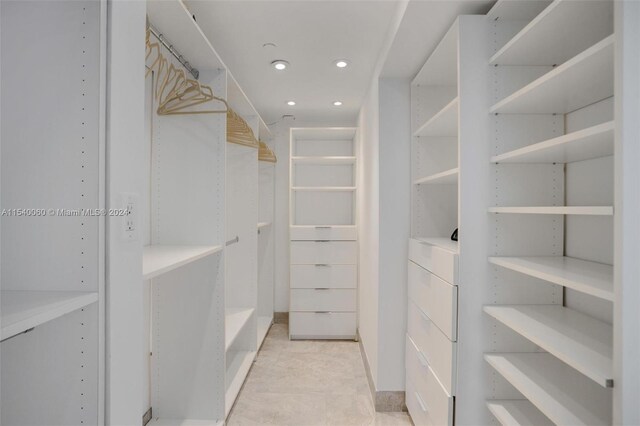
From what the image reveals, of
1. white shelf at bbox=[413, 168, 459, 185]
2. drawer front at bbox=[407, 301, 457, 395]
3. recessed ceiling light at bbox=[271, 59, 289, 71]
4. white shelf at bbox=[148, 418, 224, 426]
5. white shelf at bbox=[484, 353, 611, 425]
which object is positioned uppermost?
recessed ceiling light at bbox=[271, 59, 289, 71]

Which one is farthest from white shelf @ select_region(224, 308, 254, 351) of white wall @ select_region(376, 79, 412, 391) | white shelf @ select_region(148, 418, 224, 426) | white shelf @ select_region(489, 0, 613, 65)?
white shelf @ select_region(489, 0, 613, 65)

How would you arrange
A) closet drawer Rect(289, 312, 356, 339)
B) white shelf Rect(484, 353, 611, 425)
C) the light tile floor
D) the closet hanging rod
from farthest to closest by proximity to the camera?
1. closet drawer Rect(289, 312, 356, 339)
2. the light tile floor
3. the closet hanging rod
4. white shelf Rect(484, 353, 611, 425)

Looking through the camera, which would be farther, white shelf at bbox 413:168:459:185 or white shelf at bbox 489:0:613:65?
white shelf at bbox 413:168:459:185

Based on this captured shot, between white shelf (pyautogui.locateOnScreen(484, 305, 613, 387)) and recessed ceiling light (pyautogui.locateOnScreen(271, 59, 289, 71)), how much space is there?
1962 mm

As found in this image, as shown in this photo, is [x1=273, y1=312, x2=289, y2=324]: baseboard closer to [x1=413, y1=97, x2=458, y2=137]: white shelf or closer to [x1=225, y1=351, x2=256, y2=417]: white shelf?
[x1=225, y1=351, x2=256, y2=417]: white shelf

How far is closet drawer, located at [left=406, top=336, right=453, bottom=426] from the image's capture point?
1609 mm

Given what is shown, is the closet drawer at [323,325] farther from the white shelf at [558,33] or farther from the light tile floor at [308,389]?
the white shelf at [558,33]

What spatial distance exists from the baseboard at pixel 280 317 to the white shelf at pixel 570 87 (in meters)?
3.23

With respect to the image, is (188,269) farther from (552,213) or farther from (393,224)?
Answer: (552,213)

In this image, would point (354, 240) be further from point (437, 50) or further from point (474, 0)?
point (474, 0)

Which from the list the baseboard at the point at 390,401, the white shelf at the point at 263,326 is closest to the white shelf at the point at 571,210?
the baseboard at the point at 390,401

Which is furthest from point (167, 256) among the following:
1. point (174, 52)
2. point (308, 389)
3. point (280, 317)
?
point (280, 317)

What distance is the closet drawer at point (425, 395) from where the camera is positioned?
1609 millimetres

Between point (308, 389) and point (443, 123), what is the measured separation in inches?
78.3
